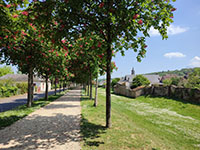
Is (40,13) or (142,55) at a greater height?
(40,13)

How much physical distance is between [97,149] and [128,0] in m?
6.00

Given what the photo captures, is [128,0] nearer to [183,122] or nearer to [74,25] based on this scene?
[74,25]

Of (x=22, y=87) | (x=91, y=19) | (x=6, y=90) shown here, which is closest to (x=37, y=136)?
(x=91, y=19)

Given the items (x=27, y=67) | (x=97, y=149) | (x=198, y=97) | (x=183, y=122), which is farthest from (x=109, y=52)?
(x=198, y=97)

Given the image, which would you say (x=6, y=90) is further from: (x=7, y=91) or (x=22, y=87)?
(x=22, y=87)

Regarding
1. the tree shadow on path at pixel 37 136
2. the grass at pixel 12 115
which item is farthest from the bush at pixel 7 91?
the tree shadow on path at pixel 37 136

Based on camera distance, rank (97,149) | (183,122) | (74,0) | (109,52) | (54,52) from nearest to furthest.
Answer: (97,149), (74,0), (109,52), (183,122), (54,52)

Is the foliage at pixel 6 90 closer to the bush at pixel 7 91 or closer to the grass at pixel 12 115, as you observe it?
the bush at pixel 7 91

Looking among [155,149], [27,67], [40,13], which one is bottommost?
[155,149]

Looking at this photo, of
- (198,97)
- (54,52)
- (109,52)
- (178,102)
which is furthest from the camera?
(178,102)

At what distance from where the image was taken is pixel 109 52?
281 inches

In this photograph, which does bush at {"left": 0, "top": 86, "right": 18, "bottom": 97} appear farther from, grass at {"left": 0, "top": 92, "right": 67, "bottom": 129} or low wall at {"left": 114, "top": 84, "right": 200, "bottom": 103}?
low wall at {"left": 114, "top": 84, "right": 200, "bottom": 103}

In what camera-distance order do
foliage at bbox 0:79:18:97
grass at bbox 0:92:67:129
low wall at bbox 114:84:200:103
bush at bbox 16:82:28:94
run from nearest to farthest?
1. grass at bbox 0:92:67:129
2. low wall at bbox 114:84:200:103
3. foliage at bbox 0:79:18:97
4. bush at bbox 16:82:28:94

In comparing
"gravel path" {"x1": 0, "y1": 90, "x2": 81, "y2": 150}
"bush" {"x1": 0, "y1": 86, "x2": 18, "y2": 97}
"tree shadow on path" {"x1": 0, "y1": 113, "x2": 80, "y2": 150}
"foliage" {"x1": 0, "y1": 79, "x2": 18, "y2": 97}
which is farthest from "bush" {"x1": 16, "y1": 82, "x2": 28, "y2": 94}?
"gravel path" {"x1": 0, "y1": 90, "x2": 81, "y2": 150}
